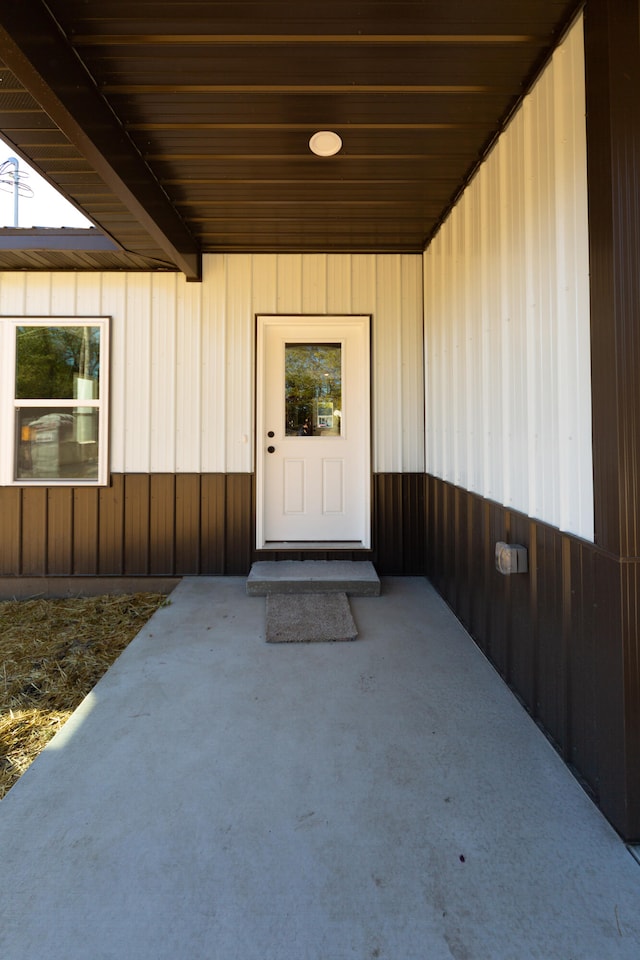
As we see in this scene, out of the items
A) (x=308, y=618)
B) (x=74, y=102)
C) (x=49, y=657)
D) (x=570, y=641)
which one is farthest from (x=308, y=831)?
(x=74, y=102)

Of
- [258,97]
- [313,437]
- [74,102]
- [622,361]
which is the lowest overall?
[622,361]

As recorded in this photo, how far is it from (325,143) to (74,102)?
1268 mm

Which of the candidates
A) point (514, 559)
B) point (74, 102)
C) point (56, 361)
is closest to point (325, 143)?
point (74, 102)

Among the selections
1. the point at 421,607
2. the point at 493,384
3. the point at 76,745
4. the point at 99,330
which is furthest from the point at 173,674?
the point at 99,330

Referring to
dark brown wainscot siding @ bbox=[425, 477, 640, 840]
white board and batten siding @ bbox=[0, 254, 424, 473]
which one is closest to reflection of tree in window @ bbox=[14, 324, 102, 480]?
white board and batten siding @ bbox=[0, 254, 424, 473]

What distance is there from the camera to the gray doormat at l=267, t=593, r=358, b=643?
9.81 feet

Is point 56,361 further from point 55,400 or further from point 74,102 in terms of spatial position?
point 74,102

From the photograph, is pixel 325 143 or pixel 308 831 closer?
pixel 308 831

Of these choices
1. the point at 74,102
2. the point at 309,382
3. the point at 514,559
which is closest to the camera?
the point at 74,102

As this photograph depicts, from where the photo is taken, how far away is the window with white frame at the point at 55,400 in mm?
4230

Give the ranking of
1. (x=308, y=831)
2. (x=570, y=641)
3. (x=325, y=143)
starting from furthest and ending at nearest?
1. (x=325, y=143)
2. (x=570, y=641)
3. (x=308, y=831)

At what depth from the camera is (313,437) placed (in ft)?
14.5

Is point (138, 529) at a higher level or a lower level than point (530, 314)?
lower

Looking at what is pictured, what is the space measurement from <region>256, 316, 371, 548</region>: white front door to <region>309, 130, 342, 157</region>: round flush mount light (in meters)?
1.67
